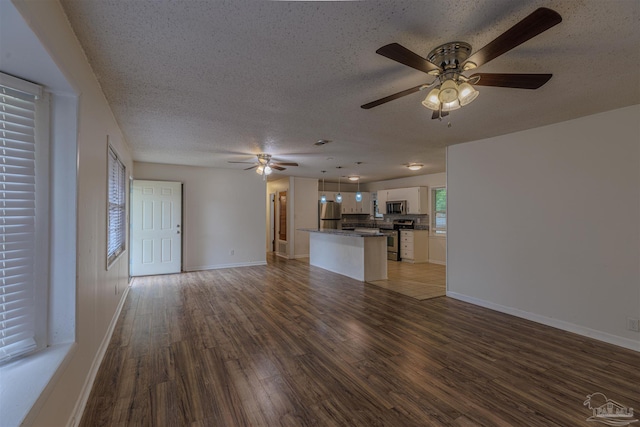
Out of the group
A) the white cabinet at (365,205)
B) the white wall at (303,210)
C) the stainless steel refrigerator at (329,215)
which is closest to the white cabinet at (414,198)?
the white cabinet at (365,205)

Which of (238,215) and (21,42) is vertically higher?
(21,42)

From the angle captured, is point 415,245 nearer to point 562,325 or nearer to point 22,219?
point 562,325

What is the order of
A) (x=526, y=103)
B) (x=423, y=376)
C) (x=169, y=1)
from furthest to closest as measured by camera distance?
(x=526, y=103)
(x=423, y=376)
(x=169, y=1)

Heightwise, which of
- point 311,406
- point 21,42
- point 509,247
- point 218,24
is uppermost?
point 218,24

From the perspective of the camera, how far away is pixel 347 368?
7.86ft

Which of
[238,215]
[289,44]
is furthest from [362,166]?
[289,44]

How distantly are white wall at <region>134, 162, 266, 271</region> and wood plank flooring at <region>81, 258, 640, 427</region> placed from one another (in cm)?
273

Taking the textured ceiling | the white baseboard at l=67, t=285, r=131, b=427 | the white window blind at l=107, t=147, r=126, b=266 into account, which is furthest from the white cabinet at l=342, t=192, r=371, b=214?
the white baseboard at l=67, t=285, r=131, b=427

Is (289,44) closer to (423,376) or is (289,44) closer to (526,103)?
(526,103)

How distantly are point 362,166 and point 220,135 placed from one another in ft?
11.8

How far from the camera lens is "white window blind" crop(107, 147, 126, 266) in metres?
3.12

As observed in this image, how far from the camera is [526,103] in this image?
2.74 metres

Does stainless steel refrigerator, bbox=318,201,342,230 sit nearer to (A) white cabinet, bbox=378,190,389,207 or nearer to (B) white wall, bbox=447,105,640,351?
(A) white cabinet, bbox=378,190,389,207

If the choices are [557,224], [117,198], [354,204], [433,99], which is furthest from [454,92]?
[354,204]
